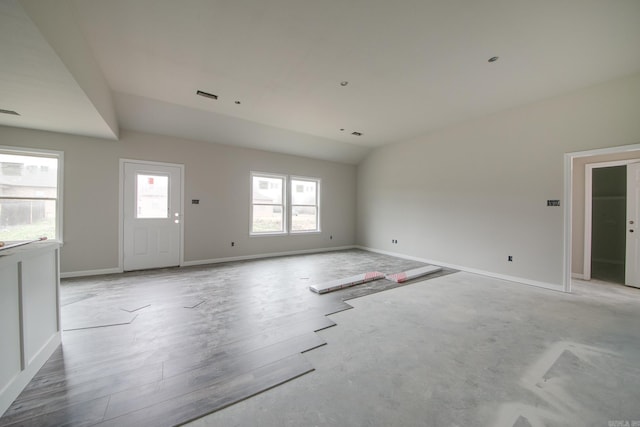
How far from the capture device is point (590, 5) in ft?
7.06

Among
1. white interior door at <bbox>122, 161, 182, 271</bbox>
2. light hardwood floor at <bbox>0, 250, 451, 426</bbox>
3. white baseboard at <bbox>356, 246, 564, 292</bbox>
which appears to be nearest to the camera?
light hardwood floor at <bbox>0, 250, 451, 426</bbox>

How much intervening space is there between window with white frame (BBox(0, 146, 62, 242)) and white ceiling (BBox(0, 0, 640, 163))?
0.69 m

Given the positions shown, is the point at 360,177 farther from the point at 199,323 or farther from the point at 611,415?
the point at 611,415

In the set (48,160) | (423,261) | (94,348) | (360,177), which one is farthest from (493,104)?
(48,160)

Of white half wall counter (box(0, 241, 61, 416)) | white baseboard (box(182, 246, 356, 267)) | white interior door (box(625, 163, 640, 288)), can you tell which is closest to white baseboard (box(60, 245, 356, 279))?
white baseboard (box(182, 246, 356, 267))

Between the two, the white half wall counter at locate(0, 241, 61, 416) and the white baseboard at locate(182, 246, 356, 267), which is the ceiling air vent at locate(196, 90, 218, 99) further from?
the white baseboard at locate(182, 246, 356, 267)

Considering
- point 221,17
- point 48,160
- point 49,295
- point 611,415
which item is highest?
point 221,17

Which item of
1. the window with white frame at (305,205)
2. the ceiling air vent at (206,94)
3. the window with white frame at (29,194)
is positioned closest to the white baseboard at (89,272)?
the window with white frame at (29,194)

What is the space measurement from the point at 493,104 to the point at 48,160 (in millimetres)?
7736

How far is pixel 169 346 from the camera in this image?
216 cm

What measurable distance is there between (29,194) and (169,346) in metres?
4.08

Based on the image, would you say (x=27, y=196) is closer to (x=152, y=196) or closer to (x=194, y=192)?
(x=152, y=196)

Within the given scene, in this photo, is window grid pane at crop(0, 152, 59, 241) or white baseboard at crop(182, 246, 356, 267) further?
white baseboard at crop(182, 246, 356, 267)

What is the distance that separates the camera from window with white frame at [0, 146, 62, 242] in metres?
3.71
